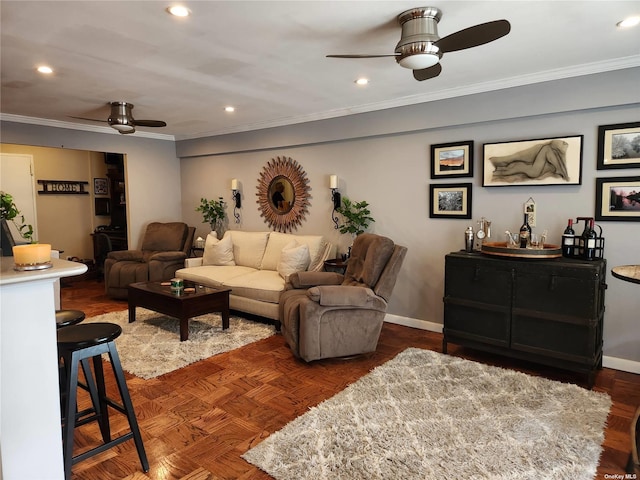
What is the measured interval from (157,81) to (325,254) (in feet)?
8.12

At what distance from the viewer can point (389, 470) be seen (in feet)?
6.72

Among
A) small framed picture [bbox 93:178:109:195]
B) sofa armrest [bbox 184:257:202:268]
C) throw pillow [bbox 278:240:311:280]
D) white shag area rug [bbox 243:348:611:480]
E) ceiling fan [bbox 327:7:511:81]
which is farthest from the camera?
small framed picture [bbox 93:178:109:195]

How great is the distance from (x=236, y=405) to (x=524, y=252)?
7.88ft

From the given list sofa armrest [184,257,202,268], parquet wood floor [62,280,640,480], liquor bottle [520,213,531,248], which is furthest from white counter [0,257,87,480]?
Result: sofa armrest [184,257,202,268]

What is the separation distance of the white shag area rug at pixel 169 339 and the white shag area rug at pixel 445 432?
54.7 inches

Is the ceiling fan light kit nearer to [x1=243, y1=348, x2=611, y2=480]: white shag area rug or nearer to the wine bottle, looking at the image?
the wine bottle

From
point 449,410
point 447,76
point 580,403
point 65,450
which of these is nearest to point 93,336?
point 65,450

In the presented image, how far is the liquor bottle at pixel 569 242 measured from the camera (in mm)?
3188

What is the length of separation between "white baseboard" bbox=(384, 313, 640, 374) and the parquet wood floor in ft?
0.26

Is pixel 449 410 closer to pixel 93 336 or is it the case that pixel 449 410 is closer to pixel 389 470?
pixel 389 470

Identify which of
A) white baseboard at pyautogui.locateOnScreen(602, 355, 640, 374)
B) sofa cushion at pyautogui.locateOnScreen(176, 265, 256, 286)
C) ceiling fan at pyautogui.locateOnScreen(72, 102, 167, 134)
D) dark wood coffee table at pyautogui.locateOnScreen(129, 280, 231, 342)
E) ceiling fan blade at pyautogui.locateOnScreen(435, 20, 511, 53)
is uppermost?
ceiling fan at pyautogui.locateOnScreen(72, 102, 167, 134)

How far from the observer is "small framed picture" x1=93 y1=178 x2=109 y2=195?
7.34 meters

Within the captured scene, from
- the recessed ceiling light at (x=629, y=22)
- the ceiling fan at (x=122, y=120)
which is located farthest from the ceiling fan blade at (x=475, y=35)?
the ceiling fan at (x=122, y=120)

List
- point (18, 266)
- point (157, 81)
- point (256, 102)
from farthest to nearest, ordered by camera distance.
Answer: point (256, 102) → point (157, 81) → point (18, 266)
